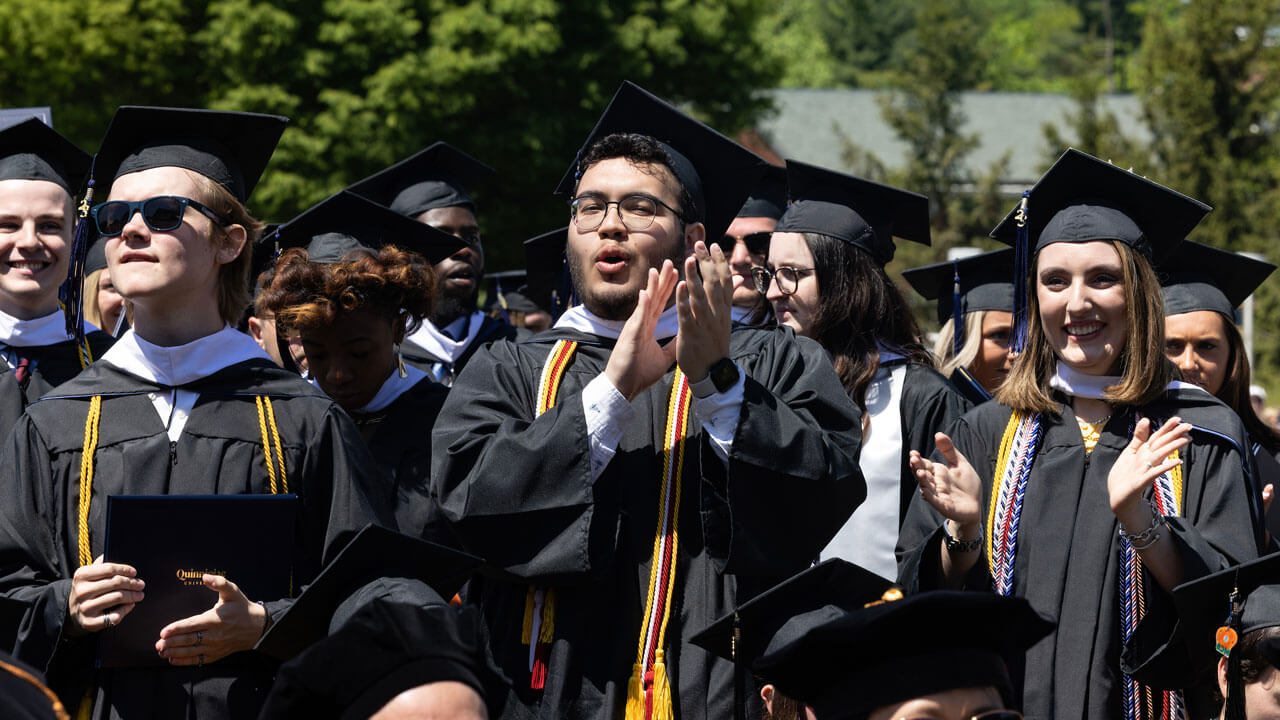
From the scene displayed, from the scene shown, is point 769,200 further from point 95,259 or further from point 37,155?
point 37,155

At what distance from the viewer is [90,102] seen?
21.4m

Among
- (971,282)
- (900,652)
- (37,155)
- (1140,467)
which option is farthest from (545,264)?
(900,652)

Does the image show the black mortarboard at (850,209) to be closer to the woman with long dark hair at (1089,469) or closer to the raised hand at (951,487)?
the woman with long dark hair at (1089,469)

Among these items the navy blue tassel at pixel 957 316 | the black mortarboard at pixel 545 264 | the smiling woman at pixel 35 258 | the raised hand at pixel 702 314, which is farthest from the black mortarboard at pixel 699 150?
the black mortarboard at pixel 545 264

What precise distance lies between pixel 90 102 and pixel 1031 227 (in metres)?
19.4

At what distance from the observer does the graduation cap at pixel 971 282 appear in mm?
6852

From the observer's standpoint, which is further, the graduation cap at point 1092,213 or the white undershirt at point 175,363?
the graduation cap at point 1092,213

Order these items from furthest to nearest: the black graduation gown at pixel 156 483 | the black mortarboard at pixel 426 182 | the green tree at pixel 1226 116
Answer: the green tree at pixel 1226 116
the black mortarboard at pixel 426 182
the black graduation gown at pixel 156 483

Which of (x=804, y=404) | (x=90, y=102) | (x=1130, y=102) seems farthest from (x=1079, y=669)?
(x=1130, y=102)

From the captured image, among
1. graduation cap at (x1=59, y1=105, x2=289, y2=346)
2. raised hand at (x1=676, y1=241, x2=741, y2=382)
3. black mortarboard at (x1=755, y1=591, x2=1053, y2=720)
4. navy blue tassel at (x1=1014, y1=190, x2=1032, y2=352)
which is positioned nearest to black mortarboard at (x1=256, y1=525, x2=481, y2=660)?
raised hand at (x1=676, y1=241, x2=741, y2=382)

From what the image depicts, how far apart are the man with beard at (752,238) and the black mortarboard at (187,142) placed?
2.54 metres

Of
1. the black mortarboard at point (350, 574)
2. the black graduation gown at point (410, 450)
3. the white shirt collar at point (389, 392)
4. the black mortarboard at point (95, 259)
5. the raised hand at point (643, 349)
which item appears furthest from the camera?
the black mortarboard at point (95, 259)

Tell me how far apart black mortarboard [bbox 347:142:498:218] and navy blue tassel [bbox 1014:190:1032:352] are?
3.89m

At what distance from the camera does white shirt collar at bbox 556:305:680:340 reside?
3967mm
